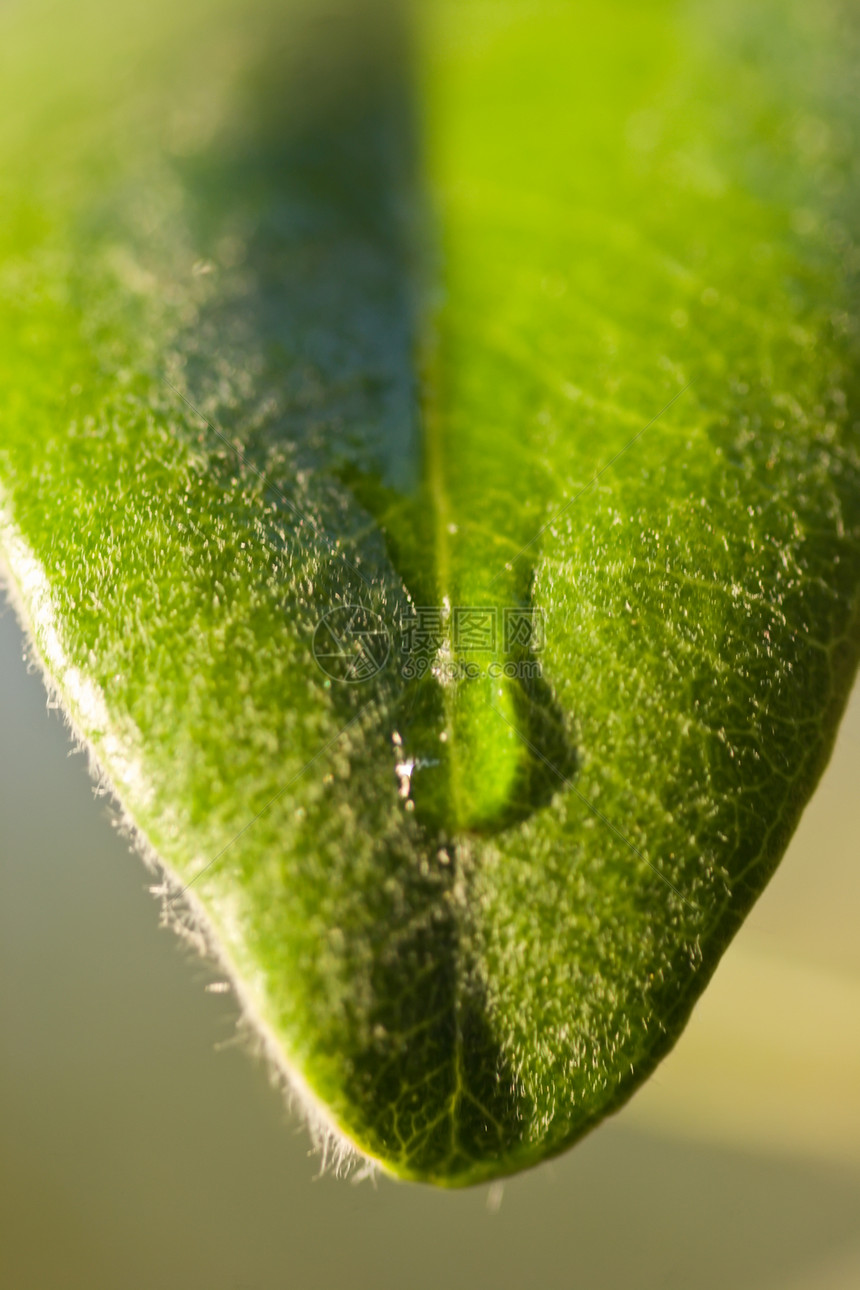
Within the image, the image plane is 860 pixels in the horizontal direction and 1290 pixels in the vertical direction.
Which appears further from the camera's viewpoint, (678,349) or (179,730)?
(678,349)

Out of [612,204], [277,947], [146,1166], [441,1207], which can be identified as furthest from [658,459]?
[146,1166]

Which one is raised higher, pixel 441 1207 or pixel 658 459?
pixel 658 459

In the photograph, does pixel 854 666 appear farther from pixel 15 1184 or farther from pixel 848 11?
pixel 15 1184

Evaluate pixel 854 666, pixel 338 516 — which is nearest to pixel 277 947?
pixel 338 516

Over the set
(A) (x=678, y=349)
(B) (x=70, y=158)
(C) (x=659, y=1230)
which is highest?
(B) (x=70, y=158)

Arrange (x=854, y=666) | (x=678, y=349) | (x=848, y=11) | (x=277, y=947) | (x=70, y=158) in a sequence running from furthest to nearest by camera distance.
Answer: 1. (x=848, y=11)
2. (x=70, y=158)
3. (x=678, y=349)
4. (x=854, y=666)
5. (x=277, y=947)

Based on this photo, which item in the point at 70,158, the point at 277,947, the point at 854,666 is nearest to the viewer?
the point at 277,947

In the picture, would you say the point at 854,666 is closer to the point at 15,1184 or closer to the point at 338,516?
the point at 338,516
